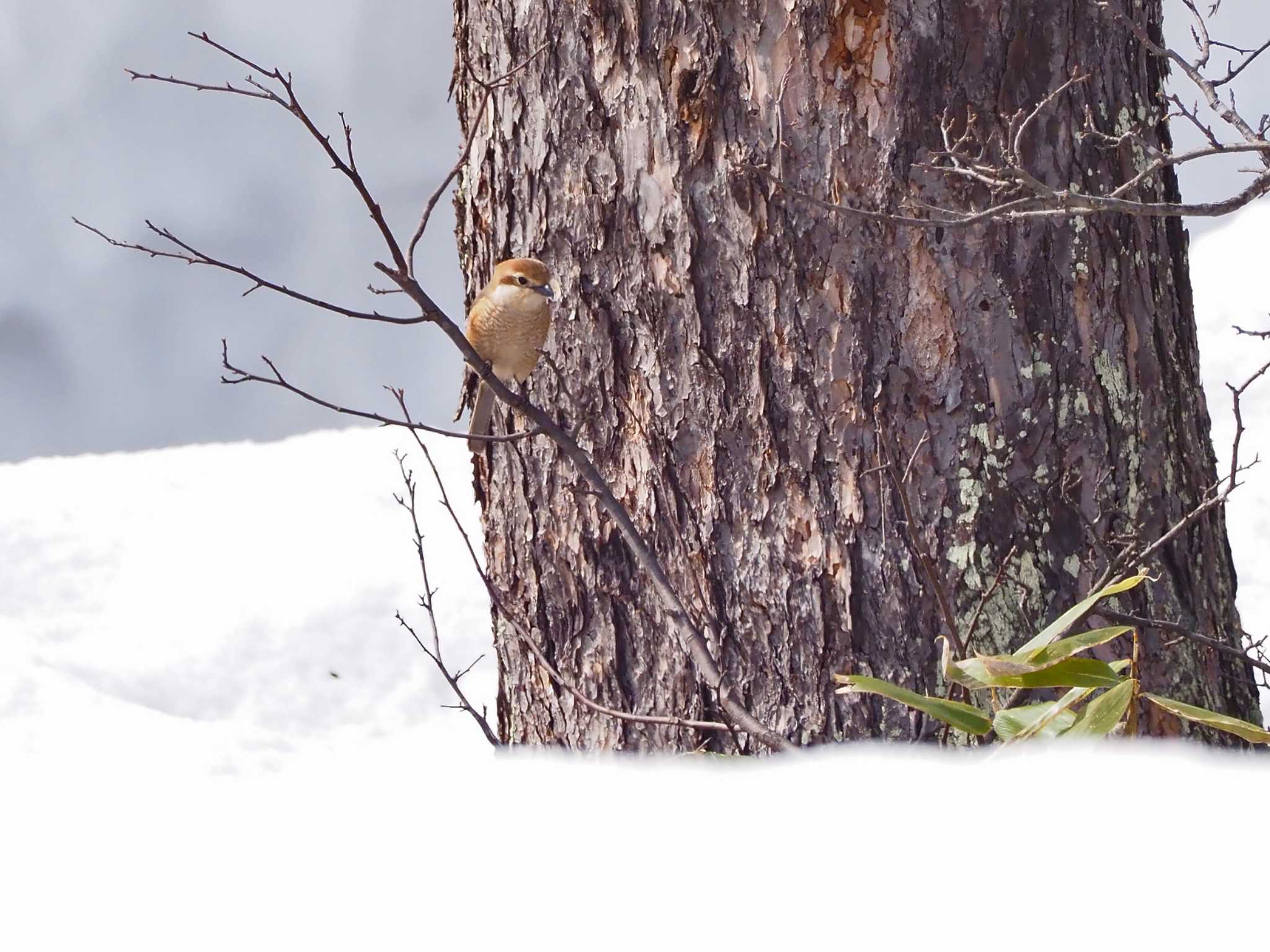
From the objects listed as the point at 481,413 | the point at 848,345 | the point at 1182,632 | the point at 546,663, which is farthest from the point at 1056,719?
the point at 481,413

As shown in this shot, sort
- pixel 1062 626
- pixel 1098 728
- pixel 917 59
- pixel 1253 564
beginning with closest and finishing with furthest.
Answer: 1. pixel 1098 728
2. pixel 1062 626
3. pixel 917 59
4. pixel 1253 564

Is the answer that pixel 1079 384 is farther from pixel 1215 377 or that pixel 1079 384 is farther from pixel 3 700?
pixel 3 700

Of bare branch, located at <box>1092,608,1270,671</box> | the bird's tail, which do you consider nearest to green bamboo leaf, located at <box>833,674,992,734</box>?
bare branch, located at <box>1092,608,1270,671</box>

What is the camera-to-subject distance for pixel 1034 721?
93 cm

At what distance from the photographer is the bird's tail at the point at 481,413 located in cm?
155

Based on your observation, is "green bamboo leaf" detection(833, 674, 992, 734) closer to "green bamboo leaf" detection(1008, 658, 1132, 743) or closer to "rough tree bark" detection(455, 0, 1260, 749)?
"green bamboo leaf" detection(1008, 658, 1132, 743)

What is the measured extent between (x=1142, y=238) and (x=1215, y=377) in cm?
219

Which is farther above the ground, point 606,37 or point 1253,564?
point 606,37

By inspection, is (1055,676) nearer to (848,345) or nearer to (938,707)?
(938,707)

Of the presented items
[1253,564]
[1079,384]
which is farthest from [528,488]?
[1253,564]

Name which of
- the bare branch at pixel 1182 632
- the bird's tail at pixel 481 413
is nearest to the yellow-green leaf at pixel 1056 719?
the bare branch at pixel 1182 632

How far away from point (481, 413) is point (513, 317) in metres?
0.24

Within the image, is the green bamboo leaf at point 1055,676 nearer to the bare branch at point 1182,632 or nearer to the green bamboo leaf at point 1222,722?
the green bamboo leaf at point 1222,722

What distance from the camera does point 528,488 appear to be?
1.47 meters
